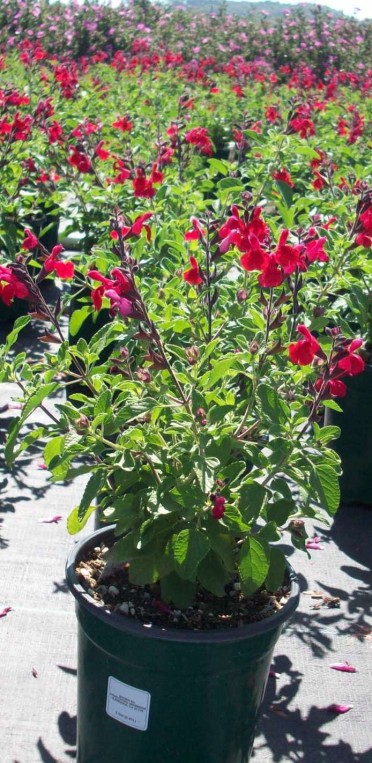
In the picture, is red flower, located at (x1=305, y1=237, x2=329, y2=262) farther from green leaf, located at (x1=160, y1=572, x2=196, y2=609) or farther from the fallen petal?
the fallen petal

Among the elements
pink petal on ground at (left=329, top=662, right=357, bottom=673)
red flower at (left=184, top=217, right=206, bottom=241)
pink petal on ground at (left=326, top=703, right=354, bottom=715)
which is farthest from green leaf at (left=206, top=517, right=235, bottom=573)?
pink petal on ground at (left=329, top=662, right=357, bottom=673)

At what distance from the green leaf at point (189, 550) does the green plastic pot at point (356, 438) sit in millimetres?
1776

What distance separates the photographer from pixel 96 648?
1.99 metres

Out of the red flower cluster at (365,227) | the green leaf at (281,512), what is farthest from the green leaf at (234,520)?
the red flower cluster at (365,227)

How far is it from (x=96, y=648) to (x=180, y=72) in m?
9.88

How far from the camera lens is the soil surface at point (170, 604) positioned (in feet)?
6.66

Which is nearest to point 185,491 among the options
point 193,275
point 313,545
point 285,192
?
point 193,275

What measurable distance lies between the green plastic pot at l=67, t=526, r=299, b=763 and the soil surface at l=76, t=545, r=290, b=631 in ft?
0.22

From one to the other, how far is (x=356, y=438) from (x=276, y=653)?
1.08 metres

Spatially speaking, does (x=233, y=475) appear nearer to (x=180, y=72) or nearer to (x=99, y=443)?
(x=99, y=443)

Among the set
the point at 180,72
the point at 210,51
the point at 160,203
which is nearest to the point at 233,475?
the point at 160,203

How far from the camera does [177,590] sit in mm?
1992

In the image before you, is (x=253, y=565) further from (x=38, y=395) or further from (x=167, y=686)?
(x=38, y=395)

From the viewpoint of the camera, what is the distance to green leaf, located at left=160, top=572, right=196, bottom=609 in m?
1.99
